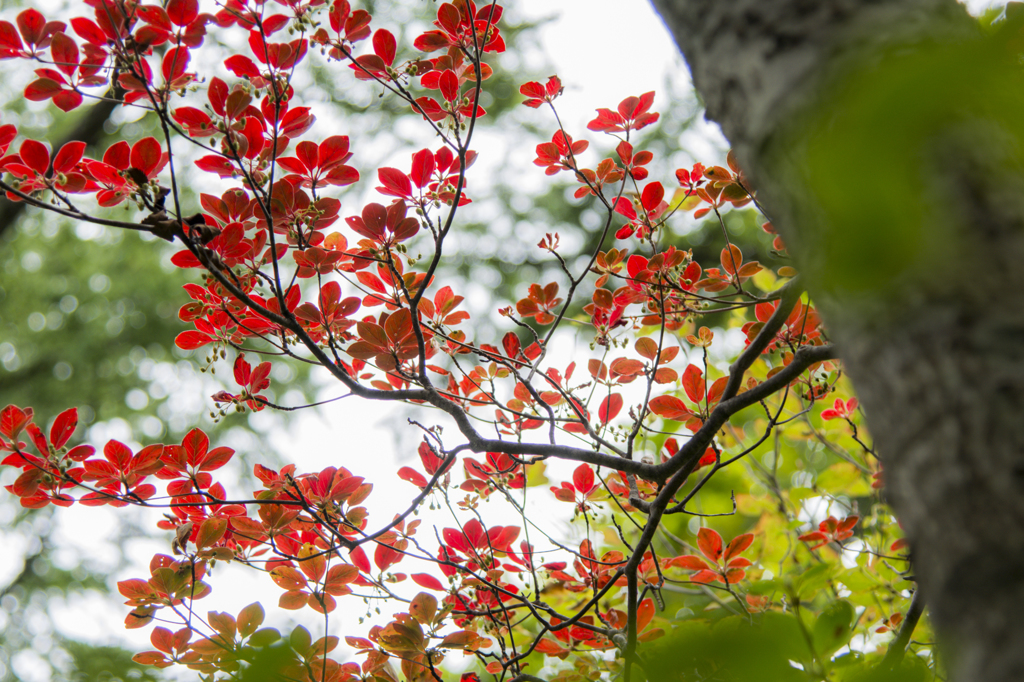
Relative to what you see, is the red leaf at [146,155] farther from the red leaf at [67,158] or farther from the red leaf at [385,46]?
the red leaf at [385,46]

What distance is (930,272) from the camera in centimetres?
36

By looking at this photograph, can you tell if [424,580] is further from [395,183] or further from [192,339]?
[395,183]

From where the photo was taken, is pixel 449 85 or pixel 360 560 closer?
pixel 449 85

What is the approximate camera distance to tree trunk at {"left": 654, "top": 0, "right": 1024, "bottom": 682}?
0.99 feet

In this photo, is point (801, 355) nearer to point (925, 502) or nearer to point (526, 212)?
point (925, 502)

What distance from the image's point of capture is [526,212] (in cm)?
559

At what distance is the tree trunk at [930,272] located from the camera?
11.9 inches

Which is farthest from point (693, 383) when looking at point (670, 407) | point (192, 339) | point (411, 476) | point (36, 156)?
point (36, 156)

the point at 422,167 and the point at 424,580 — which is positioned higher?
the point at 422,167

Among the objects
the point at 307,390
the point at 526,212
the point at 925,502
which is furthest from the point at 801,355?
the point at 307,390

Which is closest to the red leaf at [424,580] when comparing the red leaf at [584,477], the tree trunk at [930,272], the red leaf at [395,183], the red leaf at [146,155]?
the red leaf at [584,477]

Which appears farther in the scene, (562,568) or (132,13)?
(562,568)

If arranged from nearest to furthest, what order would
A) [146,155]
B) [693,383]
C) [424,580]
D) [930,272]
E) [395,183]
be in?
[930,272] → [146,155] → [395,183] → [693,383] → [424,580]

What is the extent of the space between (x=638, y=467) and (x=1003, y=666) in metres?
0.85
